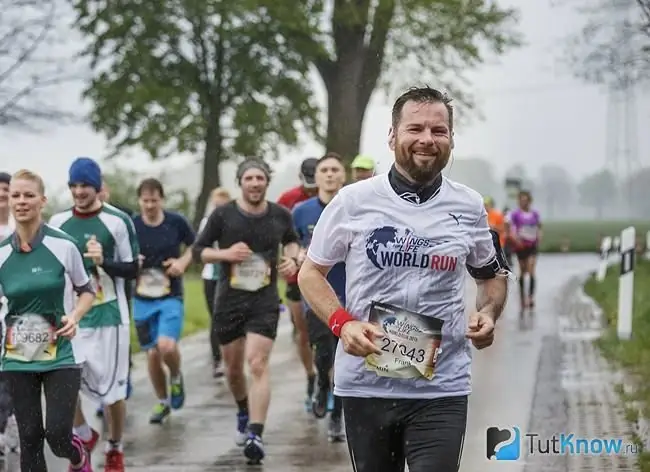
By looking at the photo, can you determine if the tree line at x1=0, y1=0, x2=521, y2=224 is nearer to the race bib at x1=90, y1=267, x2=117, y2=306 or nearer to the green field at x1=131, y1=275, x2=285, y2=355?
the green field at x1=131, y1=275, x2=285, y2=355

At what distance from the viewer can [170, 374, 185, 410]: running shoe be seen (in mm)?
10828

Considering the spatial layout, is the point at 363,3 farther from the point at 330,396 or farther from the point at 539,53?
the point at 330,396

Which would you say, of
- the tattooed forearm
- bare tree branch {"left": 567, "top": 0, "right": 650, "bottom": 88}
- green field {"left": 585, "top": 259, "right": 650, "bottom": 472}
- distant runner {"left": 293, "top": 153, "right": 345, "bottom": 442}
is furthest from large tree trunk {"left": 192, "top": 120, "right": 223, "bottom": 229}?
the tattooed forearm

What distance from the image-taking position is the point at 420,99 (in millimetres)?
4934

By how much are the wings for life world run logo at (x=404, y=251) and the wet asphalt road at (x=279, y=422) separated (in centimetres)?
356

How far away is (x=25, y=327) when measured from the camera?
7.20 m

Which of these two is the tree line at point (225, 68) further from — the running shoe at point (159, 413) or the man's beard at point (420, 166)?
the man's beard at point (420, 166)

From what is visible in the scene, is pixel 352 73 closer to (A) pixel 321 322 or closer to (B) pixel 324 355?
(B) pixel 324 355

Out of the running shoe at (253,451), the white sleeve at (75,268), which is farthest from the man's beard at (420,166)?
the running shoe at (253,451)

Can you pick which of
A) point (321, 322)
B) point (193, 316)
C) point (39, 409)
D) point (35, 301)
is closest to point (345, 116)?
point (193, 316)

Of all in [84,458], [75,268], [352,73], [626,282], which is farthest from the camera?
[352,73]

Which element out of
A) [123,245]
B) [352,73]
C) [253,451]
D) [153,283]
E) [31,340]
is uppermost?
[352,73]

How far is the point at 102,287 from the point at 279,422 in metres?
2.25

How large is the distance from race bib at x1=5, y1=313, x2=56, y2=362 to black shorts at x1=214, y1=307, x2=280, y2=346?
217 centimetres
